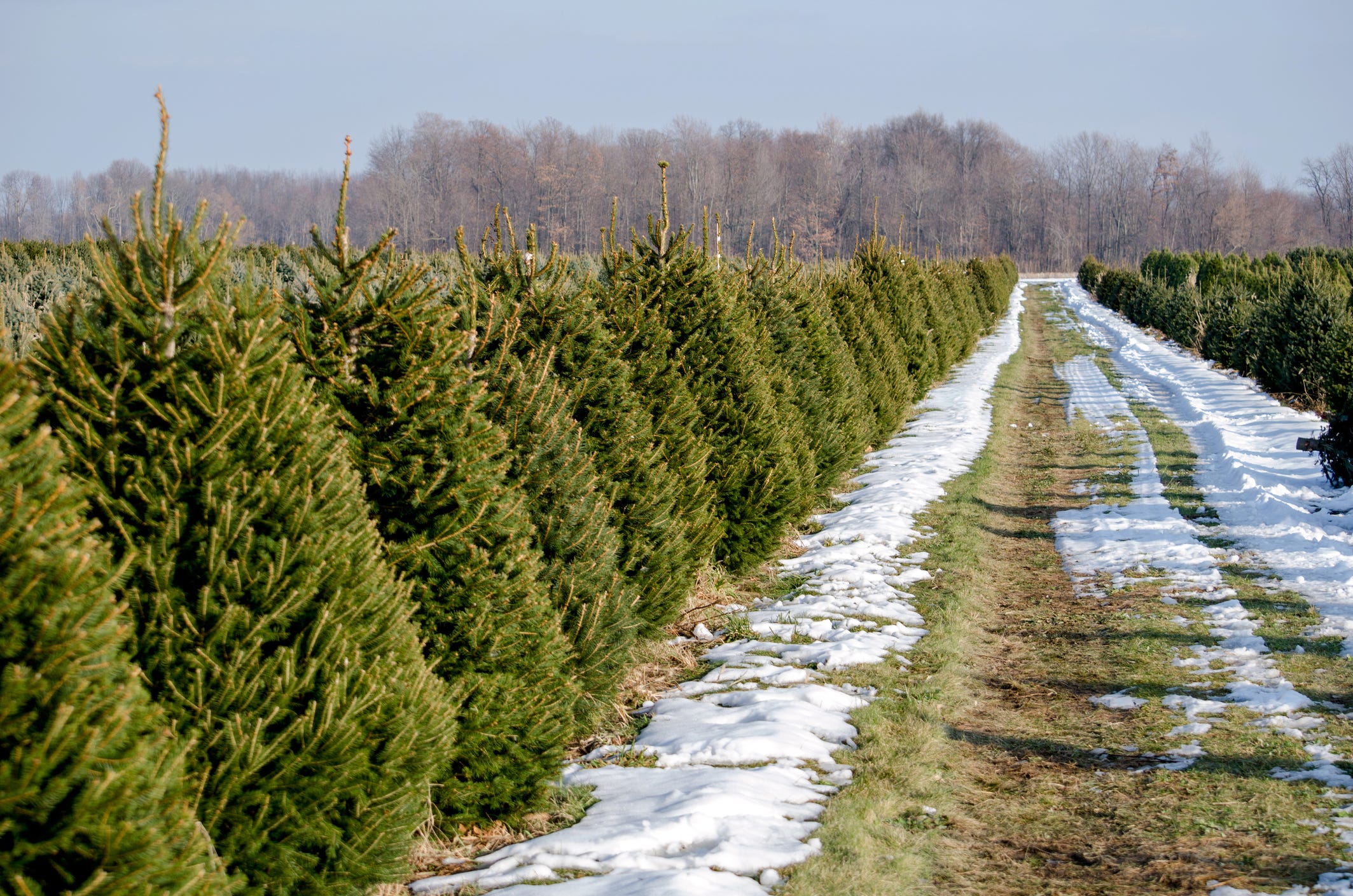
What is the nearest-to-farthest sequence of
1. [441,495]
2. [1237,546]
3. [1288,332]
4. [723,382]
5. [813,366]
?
[441,495]
[723,382]
[1237,546]
[813,366]
[1288,332]

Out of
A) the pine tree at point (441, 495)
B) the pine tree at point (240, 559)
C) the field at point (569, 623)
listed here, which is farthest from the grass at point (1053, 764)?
the pine tree at point (240, 559)

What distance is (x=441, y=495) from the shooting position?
12.4 ft

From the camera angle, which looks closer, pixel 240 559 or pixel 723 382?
pixel 240 559

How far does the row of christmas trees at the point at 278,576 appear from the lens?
2055 mm

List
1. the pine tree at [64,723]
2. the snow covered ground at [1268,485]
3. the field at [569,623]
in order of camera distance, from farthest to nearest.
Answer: the snow covered ground at [1268,485], the field at [569,623], the pine tree at [64,723]

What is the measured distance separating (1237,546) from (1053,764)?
507 cm

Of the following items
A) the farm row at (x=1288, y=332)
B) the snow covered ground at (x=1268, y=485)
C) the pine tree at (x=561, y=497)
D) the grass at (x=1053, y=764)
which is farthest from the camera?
the farm row at (x=1288, y=332)

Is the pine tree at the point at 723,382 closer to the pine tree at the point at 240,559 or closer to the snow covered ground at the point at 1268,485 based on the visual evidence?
the snow covered ground at the point at 1268,485

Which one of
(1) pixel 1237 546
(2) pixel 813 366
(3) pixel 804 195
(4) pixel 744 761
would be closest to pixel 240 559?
(4) pixel 744 761

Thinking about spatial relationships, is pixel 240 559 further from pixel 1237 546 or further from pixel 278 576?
pixel 1237 546

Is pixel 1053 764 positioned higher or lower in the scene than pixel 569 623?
lower

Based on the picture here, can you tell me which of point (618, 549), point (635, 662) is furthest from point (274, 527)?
point (635, 662)

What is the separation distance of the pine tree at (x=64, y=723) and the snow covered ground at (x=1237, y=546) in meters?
3.64

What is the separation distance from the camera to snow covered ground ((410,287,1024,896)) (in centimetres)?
365
